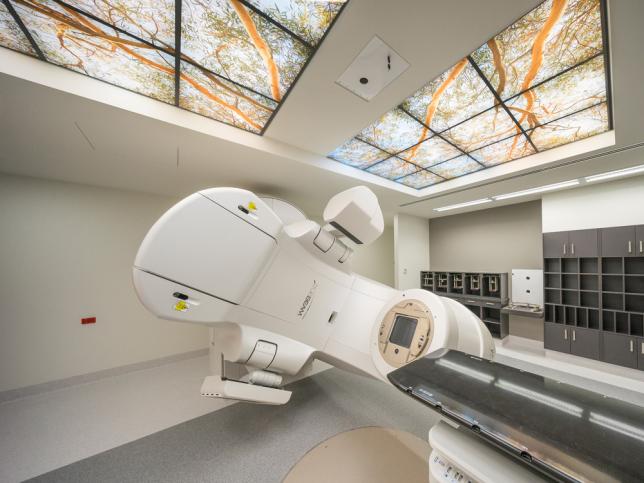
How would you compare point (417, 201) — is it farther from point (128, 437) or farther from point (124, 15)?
point (128, 437)

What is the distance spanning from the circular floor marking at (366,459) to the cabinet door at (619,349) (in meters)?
3.48

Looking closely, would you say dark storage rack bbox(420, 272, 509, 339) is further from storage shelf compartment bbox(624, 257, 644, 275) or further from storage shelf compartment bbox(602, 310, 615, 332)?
storage shelf compartment bbox(624, 257, 644, 275)

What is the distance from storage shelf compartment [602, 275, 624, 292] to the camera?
3463 millimetres

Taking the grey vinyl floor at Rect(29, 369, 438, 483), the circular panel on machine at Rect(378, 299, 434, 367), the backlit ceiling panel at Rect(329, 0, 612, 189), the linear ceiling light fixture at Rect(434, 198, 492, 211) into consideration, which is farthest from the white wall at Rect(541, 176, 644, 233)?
the circular panel on machine at Rect(378, 299, 434, 367)

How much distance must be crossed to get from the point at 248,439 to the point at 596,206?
5.68 metres

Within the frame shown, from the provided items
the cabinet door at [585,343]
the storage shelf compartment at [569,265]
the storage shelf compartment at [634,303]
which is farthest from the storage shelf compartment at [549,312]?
the storage shelf compartment at [634,303]

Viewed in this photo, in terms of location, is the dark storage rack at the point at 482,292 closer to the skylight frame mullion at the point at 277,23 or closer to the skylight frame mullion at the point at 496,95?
the skylight frame mullion at the point at 496,95

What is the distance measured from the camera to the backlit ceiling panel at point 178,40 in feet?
4.20

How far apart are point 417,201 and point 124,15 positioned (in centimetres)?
439

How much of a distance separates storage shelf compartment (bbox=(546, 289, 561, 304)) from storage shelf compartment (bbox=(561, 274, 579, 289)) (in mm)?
150

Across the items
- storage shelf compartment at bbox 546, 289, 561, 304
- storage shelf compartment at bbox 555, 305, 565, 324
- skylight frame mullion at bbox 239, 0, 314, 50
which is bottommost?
storage shelf compartment at bbox 555, 305, 565, 324

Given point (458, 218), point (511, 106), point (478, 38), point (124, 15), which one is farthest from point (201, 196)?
point (458, 218)

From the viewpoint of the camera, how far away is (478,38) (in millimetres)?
1346

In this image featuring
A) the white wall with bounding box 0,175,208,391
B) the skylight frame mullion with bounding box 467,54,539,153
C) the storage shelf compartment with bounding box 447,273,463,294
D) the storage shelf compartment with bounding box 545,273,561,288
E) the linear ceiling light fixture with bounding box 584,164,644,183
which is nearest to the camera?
the skylight frame mullion with bounding box 467,54,539,153
